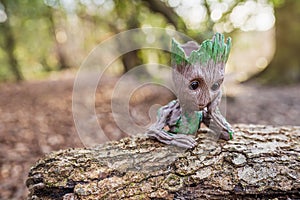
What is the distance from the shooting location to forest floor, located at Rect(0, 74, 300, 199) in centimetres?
233

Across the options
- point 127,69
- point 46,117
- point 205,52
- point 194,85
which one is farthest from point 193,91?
point 127,69

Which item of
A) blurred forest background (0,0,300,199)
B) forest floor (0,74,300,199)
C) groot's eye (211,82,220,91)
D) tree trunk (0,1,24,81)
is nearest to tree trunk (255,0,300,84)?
blurred forest background (0,0,300,199)

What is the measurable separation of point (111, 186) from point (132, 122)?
5.93 feet

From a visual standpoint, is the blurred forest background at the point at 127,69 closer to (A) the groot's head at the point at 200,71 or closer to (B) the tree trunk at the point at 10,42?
(B) the tree trunk at the point at 10,42

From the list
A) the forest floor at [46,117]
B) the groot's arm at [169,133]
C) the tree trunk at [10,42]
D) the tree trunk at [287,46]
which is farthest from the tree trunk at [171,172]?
the tree trunk at [10,42]

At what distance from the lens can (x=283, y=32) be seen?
4934mm

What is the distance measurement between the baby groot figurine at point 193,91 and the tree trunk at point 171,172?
8cm

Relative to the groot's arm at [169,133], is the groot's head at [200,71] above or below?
above

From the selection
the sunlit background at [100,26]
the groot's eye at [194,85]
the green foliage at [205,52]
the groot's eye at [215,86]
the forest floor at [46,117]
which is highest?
the sunlit background at [100,26]

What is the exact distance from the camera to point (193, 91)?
130 cm

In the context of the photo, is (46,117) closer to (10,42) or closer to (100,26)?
(10,42)

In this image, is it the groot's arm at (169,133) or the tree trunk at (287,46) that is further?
the tree trunk at (287,46)

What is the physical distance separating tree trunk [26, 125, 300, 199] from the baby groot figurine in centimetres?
8

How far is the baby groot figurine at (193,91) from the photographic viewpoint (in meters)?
1.25
